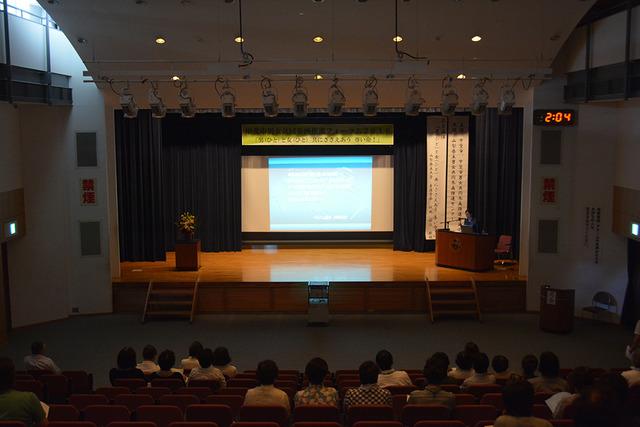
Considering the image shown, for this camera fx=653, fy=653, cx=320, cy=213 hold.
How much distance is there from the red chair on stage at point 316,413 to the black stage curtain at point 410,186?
984cm

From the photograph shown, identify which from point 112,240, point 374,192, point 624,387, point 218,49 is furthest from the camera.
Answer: point 374,192

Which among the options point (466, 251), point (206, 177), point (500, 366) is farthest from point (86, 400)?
point (206, 177)

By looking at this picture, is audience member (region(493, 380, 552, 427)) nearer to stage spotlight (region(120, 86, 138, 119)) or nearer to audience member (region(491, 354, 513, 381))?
audience member (region(491, 354, 513, 381))

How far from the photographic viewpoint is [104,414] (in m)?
4.54

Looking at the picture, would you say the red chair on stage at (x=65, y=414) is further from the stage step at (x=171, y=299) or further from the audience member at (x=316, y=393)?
the stage step at (x=171, y=299)

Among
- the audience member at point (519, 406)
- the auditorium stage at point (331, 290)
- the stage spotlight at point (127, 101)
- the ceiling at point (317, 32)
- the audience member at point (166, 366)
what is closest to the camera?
the audience member at point (519, 406)

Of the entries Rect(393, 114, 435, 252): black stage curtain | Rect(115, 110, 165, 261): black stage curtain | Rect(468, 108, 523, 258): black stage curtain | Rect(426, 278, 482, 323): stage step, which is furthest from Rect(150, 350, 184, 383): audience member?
Rect(468, 108, 523, 258): black stage curtain

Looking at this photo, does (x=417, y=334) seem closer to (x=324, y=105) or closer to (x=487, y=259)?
(x=487, y=259)

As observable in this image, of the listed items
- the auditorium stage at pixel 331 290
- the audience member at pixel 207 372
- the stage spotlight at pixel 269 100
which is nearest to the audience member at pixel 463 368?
the audience member at pixel 207 372

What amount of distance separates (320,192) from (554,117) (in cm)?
529

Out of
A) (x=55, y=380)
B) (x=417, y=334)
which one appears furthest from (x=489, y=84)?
(x=55, y=380)

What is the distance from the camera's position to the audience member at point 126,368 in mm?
5832

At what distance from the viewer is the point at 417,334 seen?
32.0 feet

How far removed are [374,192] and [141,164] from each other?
4.89 m
